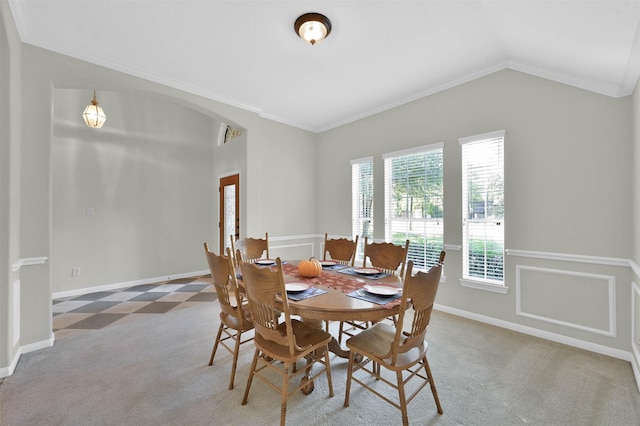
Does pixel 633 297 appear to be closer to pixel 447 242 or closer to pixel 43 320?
pixel 447 242

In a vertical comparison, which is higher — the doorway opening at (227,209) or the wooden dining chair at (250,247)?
the doorway opening at (227,209)

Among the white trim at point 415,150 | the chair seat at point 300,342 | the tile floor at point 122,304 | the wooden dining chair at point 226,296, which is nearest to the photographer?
the chair seat at point 300,342

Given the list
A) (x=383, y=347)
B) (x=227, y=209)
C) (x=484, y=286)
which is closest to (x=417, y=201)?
(x=484, y=286)

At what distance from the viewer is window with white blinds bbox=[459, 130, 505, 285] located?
3121mm

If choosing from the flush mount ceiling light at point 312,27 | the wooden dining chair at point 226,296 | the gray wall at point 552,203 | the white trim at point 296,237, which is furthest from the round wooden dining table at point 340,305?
the white trim at point 296,237

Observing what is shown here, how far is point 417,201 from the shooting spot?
3869 mm

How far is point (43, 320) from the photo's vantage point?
263cm

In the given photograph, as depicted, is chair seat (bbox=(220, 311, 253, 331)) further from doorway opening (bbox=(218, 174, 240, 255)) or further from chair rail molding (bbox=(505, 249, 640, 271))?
doorway opening (bbox=(218, 174, 240, 255))

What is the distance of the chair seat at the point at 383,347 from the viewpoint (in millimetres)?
1607

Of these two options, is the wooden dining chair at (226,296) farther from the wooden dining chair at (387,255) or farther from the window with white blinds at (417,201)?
the window with white blinds at (417,201)

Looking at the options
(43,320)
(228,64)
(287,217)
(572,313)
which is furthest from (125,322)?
(572,313)

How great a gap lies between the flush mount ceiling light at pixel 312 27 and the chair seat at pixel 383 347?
8.28 feet

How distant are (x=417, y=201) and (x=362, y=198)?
1053mm

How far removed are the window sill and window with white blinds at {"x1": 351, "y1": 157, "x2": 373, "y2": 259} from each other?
1595 mm
